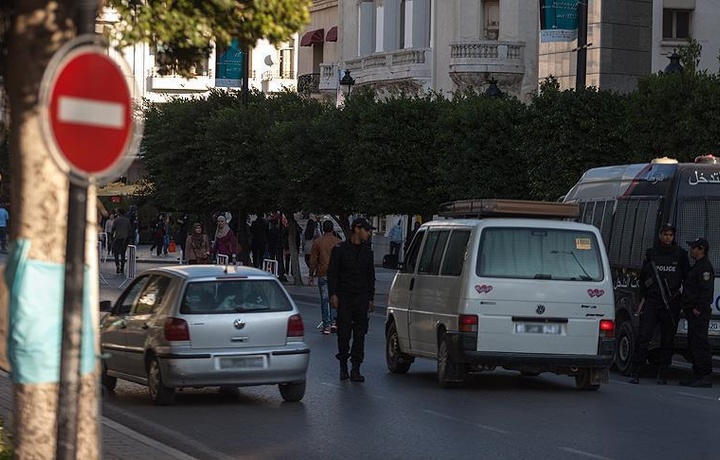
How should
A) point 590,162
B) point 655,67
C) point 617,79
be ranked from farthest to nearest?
point 655,67, point 617,79, point 590,162

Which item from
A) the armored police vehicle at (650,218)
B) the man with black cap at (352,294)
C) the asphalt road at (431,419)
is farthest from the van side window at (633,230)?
the man with black cap at (352,294)

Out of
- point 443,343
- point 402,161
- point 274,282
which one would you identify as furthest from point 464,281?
point 402,161

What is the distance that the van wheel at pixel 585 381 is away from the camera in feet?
59.2

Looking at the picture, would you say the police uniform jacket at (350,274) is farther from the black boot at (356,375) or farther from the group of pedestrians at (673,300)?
the group of pedestrians at (673,300)

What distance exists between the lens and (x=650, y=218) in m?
21.0

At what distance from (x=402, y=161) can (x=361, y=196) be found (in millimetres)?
1448

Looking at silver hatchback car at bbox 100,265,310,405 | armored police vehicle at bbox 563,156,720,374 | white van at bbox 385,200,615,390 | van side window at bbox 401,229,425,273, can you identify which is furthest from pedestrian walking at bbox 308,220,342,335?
silver hatchback car at bbox 100,265,310,405

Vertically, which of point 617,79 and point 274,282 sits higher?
point 617,79

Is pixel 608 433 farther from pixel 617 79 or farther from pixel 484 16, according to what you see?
pixel 484 16

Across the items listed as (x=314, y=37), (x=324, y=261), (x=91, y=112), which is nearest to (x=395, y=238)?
(x=314, y=37)

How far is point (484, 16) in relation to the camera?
5247 cm

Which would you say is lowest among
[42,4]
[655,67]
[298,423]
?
[298,423]

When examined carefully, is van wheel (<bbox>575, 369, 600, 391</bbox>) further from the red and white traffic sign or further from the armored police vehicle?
the red and white traffic sign

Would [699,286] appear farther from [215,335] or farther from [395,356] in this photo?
[215,335]
